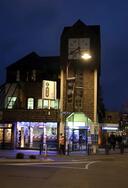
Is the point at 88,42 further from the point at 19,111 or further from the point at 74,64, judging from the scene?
the point at 19,111

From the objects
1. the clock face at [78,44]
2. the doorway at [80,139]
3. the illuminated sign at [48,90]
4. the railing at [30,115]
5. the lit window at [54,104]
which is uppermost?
the clock face at [78,44]

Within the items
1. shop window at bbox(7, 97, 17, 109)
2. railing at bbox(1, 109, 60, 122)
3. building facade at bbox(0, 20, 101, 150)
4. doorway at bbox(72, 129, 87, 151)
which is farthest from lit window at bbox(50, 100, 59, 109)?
shop window at bbox(7, 97, 17, 109)

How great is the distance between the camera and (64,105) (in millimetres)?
50906

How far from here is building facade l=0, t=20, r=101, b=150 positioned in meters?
49.5

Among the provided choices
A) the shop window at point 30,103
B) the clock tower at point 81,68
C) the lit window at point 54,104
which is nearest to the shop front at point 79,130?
the clock tower at point 81,68

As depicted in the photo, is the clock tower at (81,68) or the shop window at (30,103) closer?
the clock tower at (81,68)

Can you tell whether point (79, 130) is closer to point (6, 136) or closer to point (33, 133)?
point (33, 133)

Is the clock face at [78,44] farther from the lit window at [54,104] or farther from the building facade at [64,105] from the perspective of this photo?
the lit window at [54,104]

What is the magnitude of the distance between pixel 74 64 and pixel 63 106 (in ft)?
15.4

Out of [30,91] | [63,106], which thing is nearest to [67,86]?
[63,106]

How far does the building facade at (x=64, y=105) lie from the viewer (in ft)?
163

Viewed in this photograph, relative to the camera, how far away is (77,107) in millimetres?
50219

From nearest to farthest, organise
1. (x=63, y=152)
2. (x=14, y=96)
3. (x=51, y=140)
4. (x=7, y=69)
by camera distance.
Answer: (x=63, y=152) → (x=51, y=140) → (x=14, y=96) → (x=7, y=69)

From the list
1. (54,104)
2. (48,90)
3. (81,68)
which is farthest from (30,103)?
(48,90)
